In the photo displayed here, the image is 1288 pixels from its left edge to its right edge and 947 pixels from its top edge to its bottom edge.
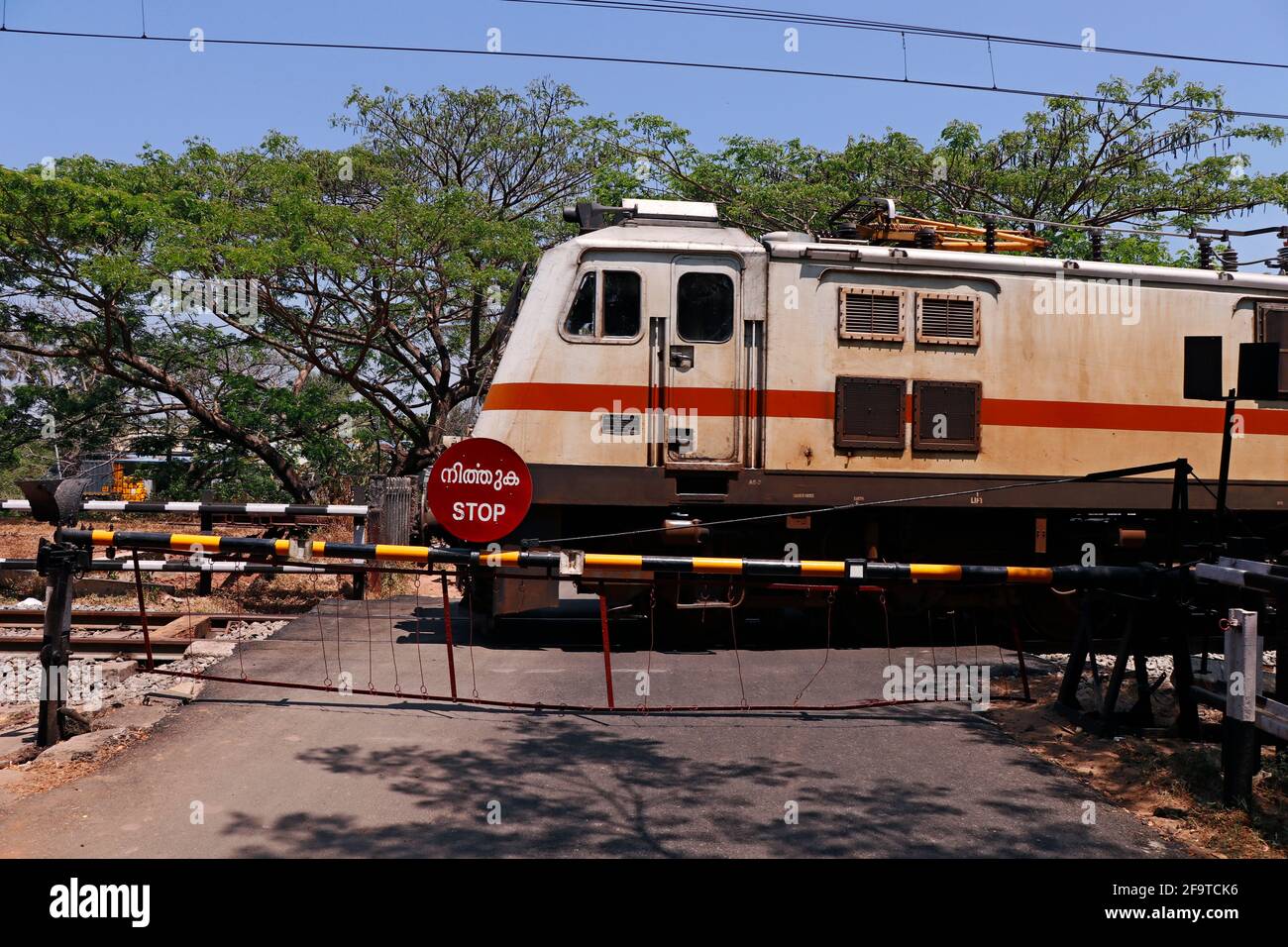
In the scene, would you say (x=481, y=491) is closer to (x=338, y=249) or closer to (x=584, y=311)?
(x=584, y=311)

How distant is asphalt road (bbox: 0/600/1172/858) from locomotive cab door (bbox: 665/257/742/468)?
7.79ft

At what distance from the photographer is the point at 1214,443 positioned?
1070 centimetres

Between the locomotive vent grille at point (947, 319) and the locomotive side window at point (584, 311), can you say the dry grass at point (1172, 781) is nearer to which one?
the locomotive vent grille at point (947, 319)

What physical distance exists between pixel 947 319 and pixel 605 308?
3452mm

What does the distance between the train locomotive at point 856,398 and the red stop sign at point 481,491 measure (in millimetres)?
1197

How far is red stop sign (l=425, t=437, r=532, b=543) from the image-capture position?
7879 millimetres

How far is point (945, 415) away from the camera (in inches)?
399

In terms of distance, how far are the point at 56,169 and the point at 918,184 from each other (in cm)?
1643

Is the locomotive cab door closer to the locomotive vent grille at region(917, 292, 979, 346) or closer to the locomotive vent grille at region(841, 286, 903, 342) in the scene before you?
the locomotive vent grille at region(841, 286, 903, 342)
